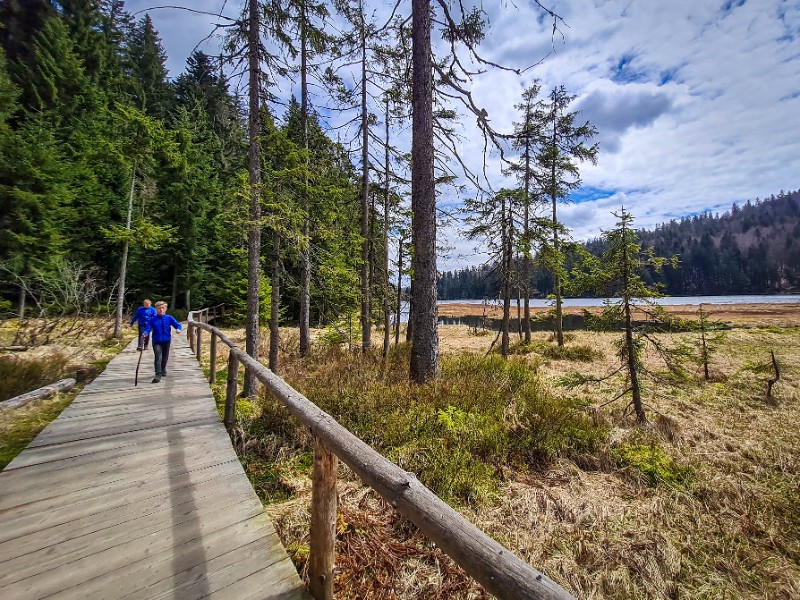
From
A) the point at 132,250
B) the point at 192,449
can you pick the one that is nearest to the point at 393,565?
the point at 192,449

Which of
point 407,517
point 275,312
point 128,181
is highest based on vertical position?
point 128,181

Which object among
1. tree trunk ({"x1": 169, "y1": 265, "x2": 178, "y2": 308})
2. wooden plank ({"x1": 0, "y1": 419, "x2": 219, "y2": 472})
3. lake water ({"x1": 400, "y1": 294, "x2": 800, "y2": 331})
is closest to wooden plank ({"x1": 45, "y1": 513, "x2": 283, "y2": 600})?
wooden plank ({"x1": 0, "y1": 419, "x2": 219, "y2": 472})

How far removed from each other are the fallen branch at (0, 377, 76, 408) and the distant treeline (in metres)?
72.6

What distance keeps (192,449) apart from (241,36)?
9.01 metres

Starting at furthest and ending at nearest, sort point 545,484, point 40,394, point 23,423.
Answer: point 40,394, point 23,423, point 545,484

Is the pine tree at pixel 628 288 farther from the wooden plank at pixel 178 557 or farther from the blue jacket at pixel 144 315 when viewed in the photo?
the blue jacket at pixel 144 315

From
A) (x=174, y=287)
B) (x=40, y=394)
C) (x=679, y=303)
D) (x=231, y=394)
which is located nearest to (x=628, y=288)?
(x=231, y=394)

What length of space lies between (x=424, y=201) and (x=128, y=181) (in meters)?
21.1

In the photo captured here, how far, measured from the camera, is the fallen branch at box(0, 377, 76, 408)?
18.5ft

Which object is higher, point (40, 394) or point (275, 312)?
point (275, 312)

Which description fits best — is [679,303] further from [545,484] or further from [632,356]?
[545,484]

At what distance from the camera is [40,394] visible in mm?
6492

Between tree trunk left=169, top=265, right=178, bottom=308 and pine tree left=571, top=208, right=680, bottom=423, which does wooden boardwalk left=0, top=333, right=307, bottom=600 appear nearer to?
pine tree left=571, top=208, right=680, bottom=423

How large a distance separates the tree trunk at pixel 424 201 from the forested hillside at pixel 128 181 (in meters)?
3.09
